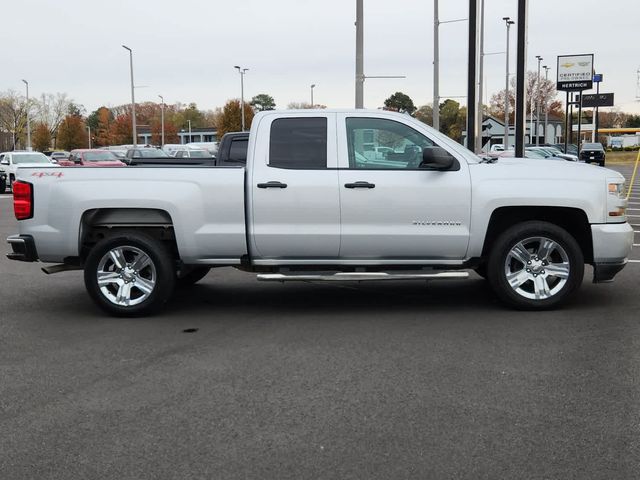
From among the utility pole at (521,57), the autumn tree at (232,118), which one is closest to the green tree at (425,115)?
the autumn tree at (232,118)

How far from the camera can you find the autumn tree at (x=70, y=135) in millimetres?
125625

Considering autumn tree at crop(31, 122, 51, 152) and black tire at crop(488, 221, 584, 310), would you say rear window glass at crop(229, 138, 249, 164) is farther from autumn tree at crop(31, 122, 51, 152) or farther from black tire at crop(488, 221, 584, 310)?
autumn tree at crop(31, 122, 51, 152)

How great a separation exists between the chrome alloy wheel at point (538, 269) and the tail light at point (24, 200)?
475cm

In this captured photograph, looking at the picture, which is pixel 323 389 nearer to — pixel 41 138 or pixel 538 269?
pixel 538 269

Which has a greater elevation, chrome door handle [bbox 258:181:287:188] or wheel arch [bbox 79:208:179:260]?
chrome door handle [bbox 258:181:287:188]

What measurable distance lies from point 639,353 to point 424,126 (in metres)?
3.04

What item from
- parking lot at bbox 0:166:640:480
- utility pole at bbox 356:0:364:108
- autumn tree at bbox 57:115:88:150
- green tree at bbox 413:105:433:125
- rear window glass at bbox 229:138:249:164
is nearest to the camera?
parking lot at bbox 0:166:640:480

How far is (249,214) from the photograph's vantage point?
25.3ft

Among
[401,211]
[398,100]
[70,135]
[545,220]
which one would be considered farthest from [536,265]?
[70,135]

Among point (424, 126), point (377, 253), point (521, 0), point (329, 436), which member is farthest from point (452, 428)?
point (521, 0)

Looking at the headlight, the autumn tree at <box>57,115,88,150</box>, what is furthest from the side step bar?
the autumn tree at <box>57,115,88,150</box>

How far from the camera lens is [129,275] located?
26.0ft

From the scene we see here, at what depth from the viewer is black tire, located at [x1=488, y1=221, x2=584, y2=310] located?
7.79 m

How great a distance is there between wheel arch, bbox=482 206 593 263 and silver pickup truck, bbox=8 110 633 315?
0.07 feet
